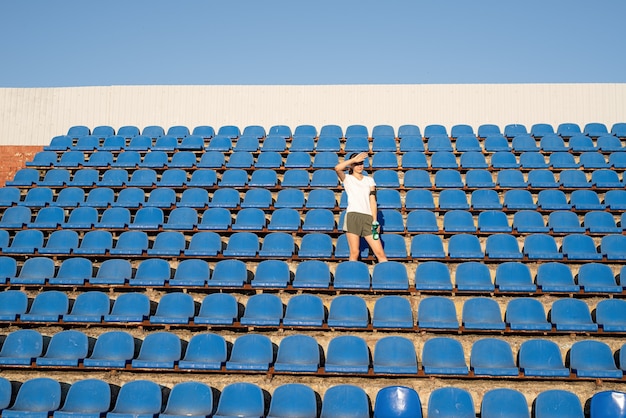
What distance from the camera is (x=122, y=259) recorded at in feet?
24.2

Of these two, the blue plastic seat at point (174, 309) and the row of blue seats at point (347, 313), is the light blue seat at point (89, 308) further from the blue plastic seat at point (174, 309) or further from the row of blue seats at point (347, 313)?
the blue plastic seat at point (174, 309)

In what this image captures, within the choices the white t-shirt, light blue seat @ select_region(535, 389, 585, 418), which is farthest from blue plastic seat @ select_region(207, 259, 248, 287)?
light blue seat @ select_region(535, 389, 585, 418)

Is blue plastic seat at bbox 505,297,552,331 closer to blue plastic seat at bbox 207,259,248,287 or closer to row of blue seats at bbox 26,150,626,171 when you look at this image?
blue plastic seat at bbox 207,259,248,287

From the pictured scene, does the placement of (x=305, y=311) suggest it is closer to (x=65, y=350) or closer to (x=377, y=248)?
(x=377, y=248)

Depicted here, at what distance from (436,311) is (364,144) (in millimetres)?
4248

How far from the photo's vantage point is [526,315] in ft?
20.3

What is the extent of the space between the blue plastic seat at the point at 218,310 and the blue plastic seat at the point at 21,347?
1537 millimetres

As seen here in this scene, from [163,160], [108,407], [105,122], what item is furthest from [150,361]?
[105,122]

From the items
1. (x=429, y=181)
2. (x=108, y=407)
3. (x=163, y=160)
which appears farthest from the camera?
(x=163, y=160)

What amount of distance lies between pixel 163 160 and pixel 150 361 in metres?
4.54

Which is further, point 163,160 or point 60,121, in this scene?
point 60,121

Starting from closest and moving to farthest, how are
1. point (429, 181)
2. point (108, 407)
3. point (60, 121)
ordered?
point (108, 407) → point (429, 181) → point (60, 121)

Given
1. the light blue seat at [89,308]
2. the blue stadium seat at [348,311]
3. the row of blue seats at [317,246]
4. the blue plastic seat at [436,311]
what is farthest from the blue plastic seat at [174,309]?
the blue plastic seat at [436,311]

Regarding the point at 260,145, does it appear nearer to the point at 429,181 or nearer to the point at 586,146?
the point at 429,181
